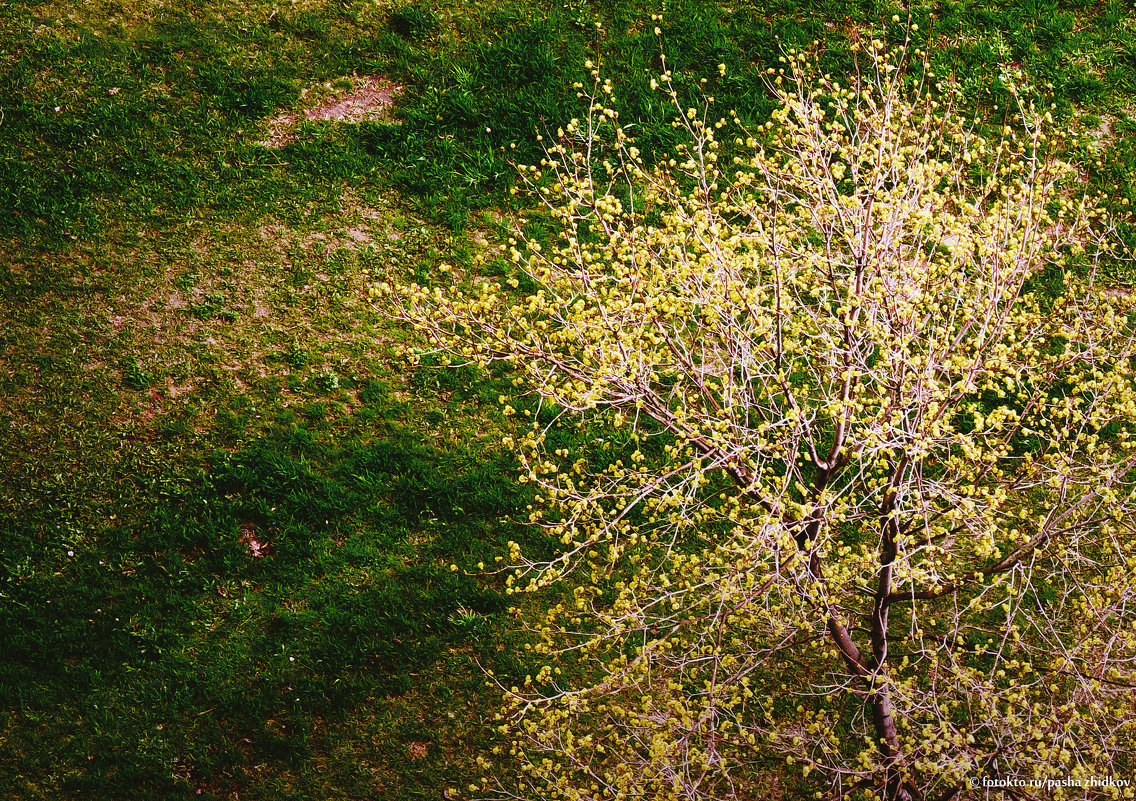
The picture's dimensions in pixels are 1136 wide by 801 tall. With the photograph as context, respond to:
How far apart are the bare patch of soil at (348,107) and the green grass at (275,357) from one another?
0.12 m

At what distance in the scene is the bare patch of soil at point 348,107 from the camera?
7.95 metres

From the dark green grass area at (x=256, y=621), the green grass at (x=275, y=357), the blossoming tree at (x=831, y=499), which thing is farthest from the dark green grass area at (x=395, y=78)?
the dark green grass area at (x=256, y=621)

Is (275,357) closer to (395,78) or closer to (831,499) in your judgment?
(395,78)

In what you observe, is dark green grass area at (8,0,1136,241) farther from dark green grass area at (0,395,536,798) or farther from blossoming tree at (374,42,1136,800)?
dark green grass area at (0,395,536,798)

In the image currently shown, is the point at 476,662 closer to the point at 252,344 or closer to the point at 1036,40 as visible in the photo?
the point at 252,344

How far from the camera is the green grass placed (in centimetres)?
593

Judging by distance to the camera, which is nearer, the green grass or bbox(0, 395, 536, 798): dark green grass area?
bbox(0, 395, 536, 798): dark green grass area

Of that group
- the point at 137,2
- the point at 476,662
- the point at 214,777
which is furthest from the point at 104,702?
the point at 137,2

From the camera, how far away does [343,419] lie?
6.91 metres

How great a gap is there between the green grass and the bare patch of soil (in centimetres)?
12

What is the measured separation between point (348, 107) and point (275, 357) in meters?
2.80

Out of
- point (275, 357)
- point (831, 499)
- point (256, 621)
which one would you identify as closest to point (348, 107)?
point (275, 357)

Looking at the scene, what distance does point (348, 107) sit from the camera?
8.10 metres

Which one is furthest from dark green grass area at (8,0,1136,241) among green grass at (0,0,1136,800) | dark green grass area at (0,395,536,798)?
dark green grass area at (0,395,536,798)
